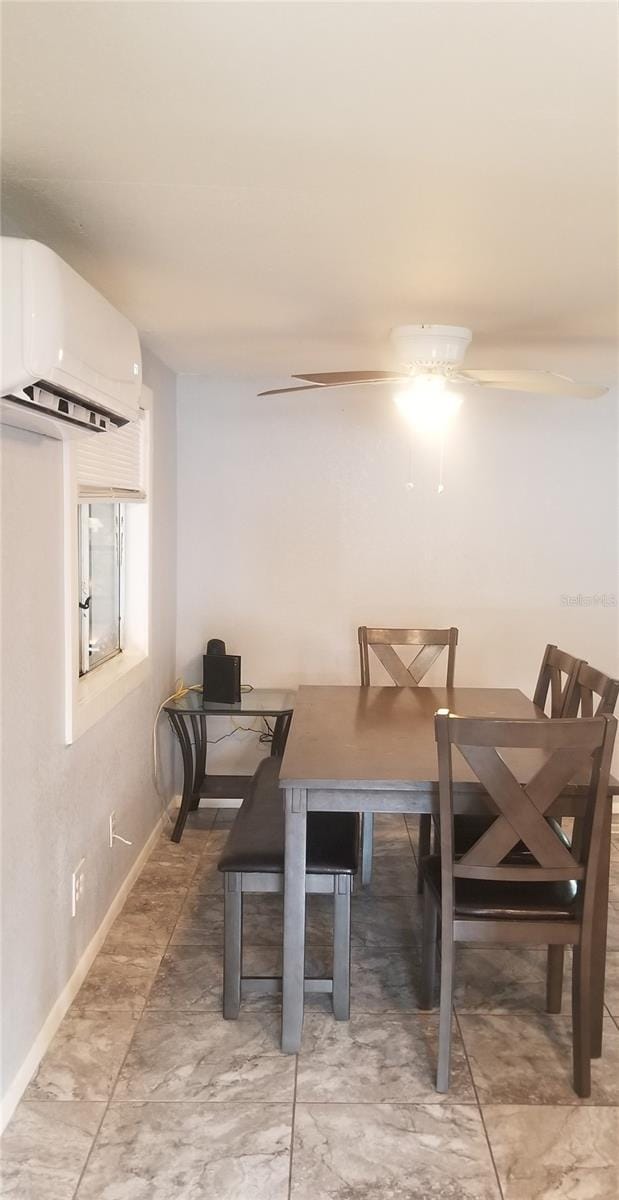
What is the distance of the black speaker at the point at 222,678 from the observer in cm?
412

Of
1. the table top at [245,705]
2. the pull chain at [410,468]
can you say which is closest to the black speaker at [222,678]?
the table top at [245,705]

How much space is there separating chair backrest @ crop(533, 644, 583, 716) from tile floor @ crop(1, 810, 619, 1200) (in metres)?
0.85

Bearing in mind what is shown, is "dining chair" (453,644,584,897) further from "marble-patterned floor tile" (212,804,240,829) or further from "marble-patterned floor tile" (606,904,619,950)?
"marble-patterned floor tile" (212,804,240,829)

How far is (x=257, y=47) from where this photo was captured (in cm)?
123

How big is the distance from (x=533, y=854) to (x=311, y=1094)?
82cm

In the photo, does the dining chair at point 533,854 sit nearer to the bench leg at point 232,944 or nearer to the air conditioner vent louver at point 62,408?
the bench leg at point 232,944

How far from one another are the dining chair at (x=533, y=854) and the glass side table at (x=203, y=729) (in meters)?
1.75

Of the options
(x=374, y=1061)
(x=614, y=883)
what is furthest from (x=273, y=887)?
(x=614, y=883)

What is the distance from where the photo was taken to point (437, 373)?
10.1 ft

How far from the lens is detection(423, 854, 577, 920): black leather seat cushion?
231cm

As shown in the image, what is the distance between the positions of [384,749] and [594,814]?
64 centimetres

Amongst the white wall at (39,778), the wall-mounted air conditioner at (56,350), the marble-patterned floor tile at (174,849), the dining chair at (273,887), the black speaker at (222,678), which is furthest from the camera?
the black speaker at (222,678)

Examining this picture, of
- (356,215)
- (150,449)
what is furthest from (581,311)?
(150,449)

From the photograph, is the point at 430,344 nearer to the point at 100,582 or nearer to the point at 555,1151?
the point at 100,582
